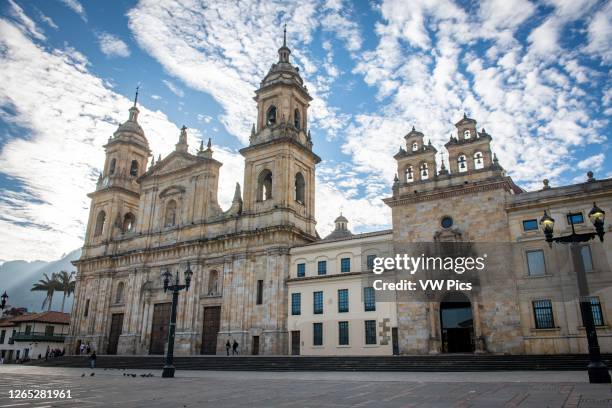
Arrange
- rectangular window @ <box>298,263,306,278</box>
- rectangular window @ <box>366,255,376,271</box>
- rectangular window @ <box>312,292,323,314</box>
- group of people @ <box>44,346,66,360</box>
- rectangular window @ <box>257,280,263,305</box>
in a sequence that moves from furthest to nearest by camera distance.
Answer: group of people @ <box>44,346,66,360</box> → rectangular window @ <box>257,280,263,305</box> → rectangular window @ <box>298,263,306,278</box> → rectangular window @ <box>312,292,323,314</box> → rectangular window @ <box>366,255,376,271</box>

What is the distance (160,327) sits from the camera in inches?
1745

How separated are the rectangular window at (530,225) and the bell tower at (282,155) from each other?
18588 millimetres

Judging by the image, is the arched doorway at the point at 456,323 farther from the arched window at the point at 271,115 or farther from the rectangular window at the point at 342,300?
the arched window at the point at 271,115

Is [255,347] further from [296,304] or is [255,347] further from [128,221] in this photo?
[128,221]

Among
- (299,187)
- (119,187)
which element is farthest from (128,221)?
(299,187)

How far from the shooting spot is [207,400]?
11.9 metres

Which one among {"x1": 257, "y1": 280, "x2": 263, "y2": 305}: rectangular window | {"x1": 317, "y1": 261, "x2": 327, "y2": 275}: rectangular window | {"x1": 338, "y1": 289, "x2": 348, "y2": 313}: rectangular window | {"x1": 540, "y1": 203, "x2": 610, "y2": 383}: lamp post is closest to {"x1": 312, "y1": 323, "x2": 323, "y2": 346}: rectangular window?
{"x1": 338, "y1": 289, "x2": 348, "y2": 313}: rectangular window

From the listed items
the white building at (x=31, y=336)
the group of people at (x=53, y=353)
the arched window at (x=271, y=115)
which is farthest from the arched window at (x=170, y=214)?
the white building at (x=31, y=336)

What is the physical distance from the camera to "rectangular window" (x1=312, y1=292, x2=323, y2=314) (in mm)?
36688

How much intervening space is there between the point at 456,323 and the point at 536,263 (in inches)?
252

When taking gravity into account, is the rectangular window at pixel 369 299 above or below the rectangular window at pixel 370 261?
below

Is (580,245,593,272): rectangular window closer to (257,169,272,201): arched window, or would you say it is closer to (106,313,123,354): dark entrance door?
(257,169,272,201): arched window

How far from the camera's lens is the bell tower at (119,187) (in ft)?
182

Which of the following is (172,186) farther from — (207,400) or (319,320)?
(207,400)
